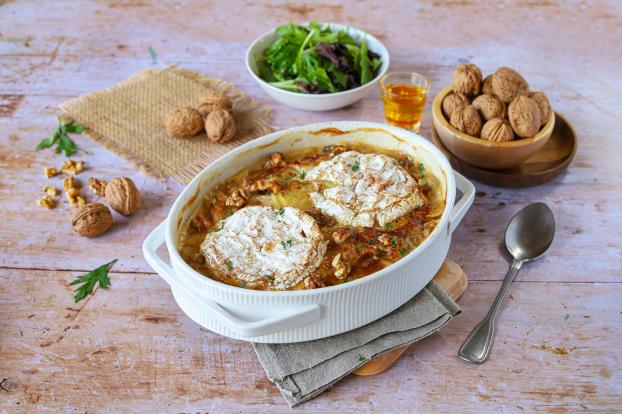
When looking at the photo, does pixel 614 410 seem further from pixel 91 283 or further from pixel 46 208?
pixel 46 208

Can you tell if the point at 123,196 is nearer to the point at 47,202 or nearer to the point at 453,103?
the point at 47,202

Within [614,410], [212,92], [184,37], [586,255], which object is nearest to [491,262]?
[586,255]

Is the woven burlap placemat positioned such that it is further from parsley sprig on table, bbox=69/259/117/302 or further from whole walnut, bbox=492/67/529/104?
whole walnut, bbox=492/67/529/104

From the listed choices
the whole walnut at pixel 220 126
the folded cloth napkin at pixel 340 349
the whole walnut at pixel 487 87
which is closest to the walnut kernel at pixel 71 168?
the whole walnut at pixel 220 126

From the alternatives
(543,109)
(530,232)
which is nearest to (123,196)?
(530,232)

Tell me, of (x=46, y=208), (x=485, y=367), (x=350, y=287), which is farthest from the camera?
(x=46, y=208)

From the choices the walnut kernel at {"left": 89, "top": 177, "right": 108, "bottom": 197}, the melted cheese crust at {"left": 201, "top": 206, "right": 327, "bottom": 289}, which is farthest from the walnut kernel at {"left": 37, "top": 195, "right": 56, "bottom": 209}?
the melted cheese crust at {"left": 201, "top": 206, "right": 327, "bottom": 289}
